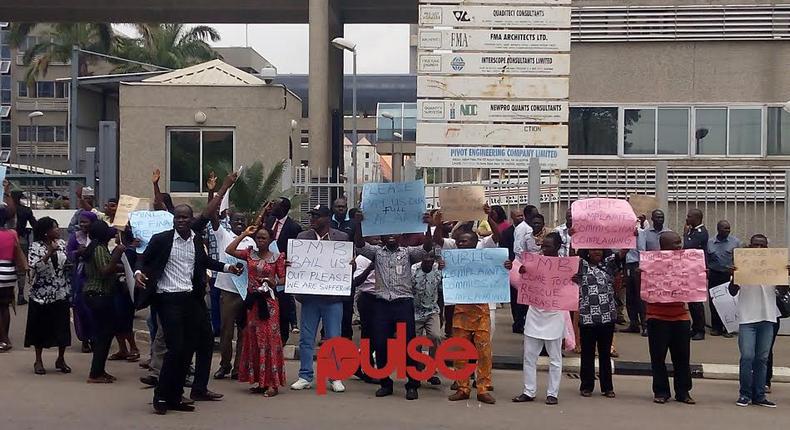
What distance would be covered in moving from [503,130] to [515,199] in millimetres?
1402

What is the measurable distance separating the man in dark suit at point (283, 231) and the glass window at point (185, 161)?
12945 mm

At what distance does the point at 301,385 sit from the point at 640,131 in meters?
10.3

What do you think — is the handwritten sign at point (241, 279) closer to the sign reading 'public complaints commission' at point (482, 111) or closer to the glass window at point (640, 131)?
the sign reading 'public complaints commission' at point (482, 111)

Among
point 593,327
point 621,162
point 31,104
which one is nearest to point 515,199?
point 621,162

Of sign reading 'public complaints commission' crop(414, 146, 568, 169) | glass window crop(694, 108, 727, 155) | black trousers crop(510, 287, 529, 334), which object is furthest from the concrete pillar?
black trousers crop(510, 287, 529, 334)

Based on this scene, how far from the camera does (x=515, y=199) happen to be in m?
15.3

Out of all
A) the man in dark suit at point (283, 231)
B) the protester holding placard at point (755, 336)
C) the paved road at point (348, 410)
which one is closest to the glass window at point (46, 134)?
the man in dark suit at point (283, 231)

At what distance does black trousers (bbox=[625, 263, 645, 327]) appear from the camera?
14000 millimetres

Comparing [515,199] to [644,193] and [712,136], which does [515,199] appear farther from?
[712,136]

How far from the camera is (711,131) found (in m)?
18.6

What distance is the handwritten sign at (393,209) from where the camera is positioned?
10.3 m

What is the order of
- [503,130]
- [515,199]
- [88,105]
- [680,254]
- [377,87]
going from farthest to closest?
1. [377,87]
2. [88,105]
3. [515,199]
4. [503,130]
5. [680,254]

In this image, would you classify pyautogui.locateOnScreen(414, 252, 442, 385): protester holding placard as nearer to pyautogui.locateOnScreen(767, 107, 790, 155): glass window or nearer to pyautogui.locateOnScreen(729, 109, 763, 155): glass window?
pyautogui.locateOnScreen(729, 109, 763, 155): glass window

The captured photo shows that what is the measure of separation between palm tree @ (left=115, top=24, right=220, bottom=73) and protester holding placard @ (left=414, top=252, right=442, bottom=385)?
42.2 m
